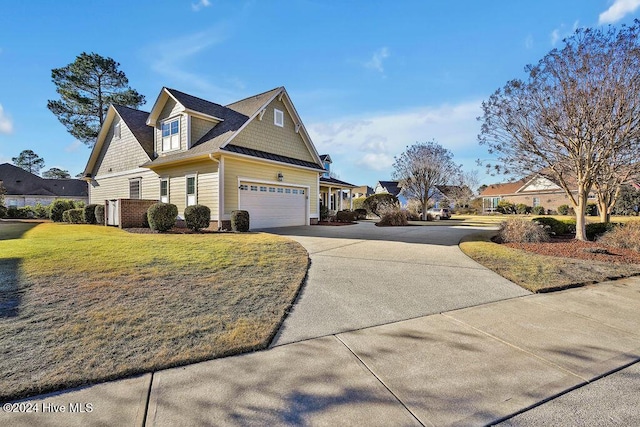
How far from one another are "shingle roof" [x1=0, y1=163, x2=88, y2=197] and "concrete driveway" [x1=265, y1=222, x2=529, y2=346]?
4638 cm

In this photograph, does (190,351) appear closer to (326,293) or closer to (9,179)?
(326,293)

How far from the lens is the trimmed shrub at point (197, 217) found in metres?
11.9

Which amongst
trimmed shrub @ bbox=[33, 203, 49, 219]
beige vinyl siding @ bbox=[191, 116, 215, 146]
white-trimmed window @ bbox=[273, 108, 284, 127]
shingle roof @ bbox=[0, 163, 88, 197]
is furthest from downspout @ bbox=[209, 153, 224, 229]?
shingle roof @ bbox=[0, 163, 88, 197]

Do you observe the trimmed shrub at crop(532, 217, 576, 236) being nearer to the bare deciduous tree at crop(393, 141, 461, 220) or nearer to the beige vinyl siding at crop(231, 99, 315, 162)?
the beige vinyl siding at crop(231, 99, 315, 162)

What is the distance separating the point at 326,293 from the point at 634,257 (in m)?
8.96

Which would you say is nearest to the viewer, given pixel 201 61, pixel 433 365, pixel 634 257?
pixel 433 365

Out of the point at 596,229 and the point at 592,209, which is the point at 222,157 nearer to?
the point at 596,229

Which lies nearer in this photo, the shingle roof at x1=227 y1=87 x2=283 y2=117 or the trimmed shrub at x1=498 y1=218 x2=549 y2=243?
the trimmed shrub at x1=498 y1=218 x2=549 y2=243

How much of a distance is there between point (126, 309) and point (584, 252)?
35.7 feet

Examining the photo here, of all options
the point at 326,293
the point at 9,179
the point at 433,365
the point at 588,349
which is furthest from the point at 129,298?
the point at 9,179

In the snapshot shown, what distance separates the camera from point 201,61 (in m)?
12.6

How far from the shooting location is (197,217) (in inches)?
468

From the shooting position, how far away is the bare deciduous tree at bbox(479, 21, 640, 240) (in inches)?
342

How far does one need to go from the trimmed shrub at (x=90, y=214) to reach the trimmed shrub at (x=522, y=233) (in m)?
20.2
